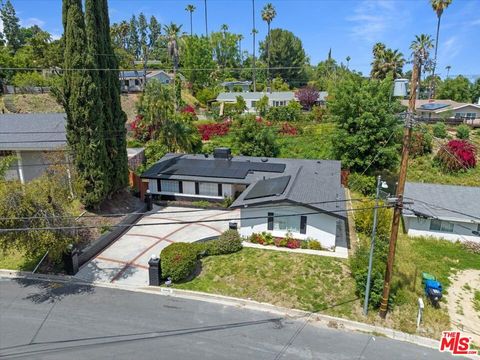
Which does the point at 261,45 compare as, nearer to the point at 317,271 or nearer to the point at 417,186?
the point at 417,186

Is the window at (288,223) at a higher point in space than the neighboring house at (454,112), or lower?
lower

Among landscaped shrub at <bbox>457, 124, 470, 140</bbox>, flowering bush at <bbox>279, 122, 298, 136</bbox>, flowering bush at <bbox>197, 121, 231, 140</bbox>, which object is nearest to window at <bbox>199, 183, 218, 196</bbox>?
flowering bush at <bbox>197, 121, 231, 140</bbox>

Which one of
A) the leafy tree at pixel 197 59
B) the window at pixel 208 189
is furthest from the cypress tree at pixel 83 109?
the leafy tree at pixel 197 59

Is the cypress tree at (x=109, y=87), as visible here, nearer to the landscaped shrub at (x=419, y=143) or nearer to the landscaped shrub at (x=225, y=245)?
the landscaped shrub at (x=225, y=245)

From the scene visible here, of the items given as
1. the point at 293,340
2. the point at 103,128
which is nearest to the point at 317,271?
the point at 293,340

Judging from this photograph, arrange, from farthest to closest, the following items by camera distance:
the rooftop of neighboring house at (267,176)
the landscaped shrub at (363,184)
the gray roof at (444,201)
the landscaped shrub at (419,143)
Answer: the landscaped shrub at (419,143) → the landscaped shrub at (363,184) → the gray roof at (444,201) → the rooftop of neighboring house at (267,176)

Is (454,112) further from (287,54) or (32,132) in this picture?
(32,132)

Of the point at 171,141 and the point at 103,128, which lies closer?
the point at 103,128
